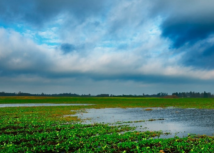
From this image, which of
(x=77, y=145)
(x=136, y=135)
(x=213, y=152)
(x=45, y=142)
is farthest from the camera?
(x=136, y=135)

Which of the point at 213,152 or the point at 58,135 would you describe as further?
the point at 58,135

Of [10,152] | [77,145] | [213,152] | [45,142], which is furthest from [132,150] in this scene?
[10,152]

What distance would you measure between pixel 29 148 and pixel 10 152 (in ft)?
5.09

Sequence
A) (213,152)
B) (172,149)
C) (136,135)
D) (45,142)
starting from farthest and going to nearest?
(136,135) < (45,142) < (172,149) < (213,152)

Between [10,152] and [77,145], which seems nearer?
[10,152]

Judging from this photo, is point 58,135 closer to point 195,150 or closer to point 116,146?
point 116,146

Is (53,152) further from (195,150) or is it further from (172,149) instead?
(195,150)

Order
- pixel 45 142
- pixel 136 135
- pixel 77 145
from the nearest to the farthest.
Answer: pixel 77 145
pixel 45 142
pixel 136 135

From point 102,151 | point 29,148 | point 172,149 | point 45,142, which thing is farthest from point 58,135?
point 172,149

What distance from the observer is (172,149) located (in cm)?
1515

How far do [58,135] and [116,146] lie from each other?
7.80m

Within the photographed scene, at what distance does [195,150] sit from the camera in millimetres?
14531

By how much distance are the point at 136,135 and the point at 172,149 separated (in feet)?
17.1

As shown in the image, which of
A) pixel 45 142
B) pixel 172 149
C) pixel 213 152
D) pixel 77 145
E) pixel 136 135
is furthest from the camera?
pixel 136 135
